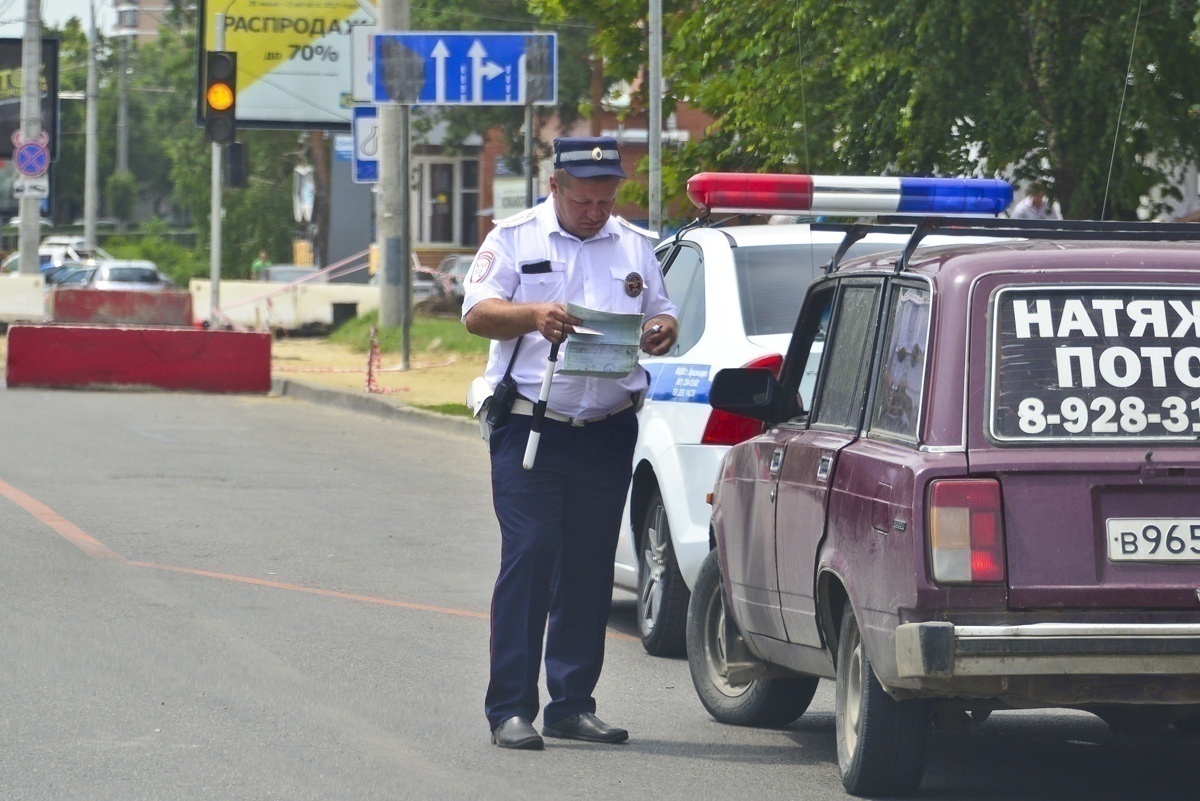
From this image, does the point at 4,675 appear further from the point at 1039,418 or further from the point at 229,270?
the point at 229,270

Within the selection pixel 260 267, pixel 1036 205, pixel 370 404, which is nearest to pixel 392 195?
pixel 370 404

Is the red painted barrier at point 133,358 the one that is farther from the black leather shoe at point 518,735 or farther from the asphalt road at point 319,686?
the black leather shoe at point 518,735

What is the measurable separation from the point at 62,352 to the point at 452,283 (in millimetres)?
28683

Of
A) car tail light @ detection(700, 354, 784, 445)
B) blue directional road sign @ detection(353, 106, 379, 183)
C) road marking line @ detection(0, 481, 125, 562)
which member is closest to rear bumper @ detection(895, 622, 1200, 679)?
car tail light @ detection(700, 354, 784, 445)

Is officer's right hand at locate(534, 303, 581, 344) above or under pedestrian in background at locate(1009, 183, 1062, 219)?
under

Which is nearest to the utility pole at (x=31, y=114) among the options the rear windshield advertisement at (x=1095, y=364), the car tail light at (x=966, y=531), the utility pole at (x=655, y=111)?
the utility pole at (x=655, y=111)

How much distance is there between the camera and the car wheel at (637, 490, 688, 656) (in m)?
7.99

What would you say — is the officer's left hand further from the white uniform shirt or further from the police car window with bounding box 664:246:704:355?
the police car window with bounding box 664:246:704:355

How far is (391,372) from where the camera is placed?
84.8ft

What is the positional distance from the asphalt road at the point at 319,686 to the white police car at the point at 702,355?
38 centimetres

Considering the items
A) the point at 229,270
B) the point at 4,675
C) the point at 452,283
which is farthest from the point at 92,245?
the point at 4,675

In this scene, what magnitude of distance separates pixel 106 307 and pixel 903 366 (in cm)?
2630

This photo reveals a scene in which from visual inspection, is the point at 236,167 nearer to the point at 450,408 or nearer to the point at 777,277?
the point at 450,408

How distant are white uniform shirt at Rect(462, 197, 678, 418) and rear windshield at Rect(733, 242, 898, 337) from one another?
133cm
